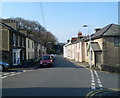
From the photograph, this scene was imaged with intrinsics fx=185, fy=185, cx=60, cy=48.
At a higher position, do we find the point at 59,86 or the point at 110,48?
the point at 110,48

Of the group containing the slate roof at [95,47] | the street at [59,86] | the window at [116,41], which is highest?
the window at [116,41]

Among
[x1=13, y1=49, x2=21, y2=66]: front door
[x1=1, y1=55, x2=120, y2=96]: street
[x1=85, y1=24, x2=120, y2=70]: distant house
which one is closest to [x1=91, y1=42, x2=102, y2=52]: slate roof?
[x1=85, y1=24, x2=120, y2=70]: distant house

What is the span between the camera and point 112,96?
8.14 metres

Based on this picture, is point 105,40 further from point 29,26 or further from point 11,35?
point 29,26

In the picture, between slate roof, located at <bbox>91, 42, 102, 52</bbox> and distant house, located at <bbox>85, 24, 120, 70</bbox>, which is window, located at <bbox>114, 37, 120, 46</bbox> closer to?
distant house, located at <bbox>85, 24, 120, 70</bbox>

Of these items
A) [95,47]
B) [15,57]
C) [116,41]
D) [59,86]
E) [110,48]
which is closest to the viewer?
[59,86]

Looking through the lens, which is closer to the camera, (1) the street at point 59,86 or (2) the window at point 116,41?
(1) the street at point 59,86

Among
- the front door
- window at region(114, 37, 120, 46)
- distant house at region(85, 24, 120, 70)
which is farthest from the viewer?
window at region(114, 37, 120, 46)

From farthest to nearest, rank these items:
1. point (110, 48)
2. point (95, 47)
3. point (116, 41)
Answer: point (95, 47)
point (116, 41)
point (110, 48)

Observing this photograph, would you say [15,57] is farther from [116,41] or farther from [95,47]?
[116,41]

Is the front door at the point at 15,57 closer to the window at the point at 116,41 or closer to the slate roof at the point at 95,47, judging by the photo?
the slate roof at the point at 95,47

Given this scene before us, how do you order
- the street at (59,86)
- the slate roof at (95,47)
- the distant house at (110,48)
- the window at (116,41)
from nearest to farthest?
the street at (59,86) → the distant house at (110,48) → the window at (116,41) → the slate roof at (95,47)

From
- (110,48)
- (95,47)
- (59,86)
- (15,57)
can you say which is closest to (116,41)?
(110,48)

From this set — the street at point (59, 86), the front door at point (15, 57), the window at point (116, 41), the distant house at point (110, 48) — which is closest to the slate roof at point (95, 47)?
the distant house at point (110, 48)
